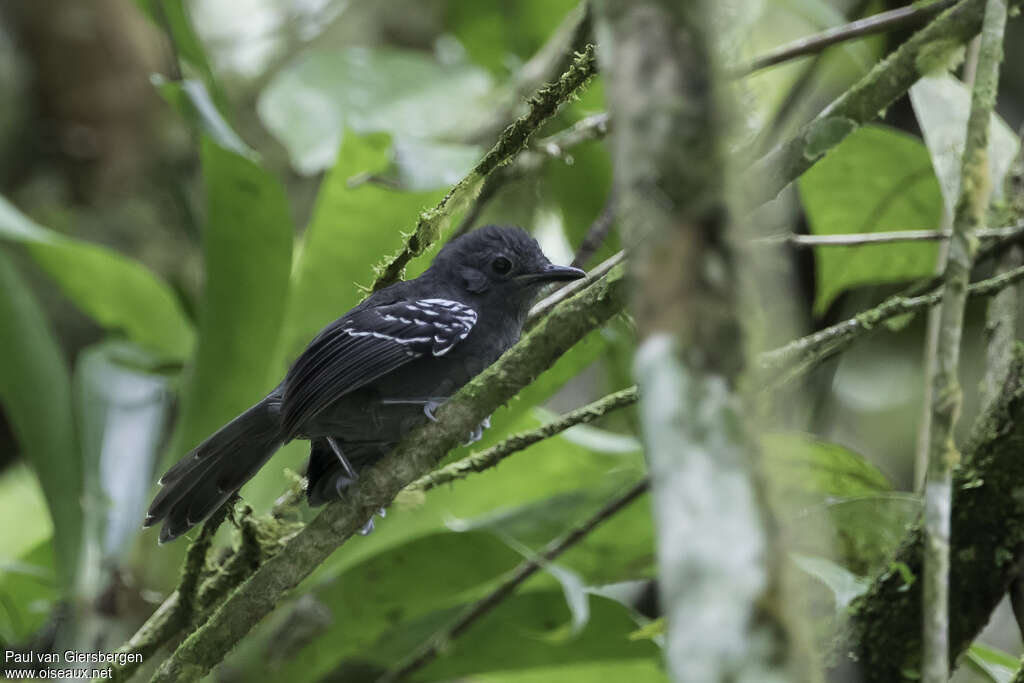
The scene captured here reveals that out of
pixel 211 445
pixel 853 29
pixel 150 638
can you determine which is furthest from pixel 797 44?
pixel 150 638

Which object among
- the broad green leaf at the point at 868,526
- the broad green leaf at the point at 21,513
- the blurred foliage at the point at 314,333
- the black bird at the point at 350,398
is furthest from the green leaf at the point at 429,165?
the broad green leaf at the point at 21,513

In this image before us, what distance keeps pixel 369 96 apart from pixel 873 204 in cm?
206

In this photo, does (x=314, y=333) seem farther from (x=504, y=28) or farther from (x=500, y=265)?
(x=504, y=28)

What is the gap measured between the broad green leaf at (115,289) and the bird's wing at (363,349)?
5.04 ft

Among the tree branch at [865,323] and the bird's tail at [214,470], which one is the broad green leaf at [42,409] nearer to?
the bird's tail at [214,470]

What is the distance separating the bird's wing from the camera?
243 cm

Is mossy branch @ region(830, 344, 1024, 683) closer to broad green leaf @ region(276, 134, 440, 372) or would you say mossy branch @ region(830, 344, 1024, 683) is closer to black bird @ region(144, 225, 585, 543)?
black bird @ region(144, 225, 585, 543)

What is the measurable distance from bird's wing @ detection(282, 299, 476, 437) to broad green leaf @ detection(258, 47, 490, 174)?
1.39 m

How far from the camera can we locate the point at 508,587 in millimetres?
2865

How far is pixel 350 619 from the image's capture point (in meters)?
3.02

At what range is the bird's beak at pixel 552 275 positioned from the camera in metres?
2.73

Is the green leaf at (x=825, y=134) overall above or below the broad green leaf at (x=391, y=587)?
above

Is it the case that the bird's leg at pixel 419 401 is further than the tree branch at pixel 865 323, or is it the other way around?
the bird's leg at pixel 419 401

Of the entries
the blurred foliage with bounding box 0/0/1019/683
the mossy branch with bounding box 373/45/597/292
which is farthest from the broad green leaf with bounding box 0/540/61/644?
the mossy branch with bounding box 373/45/597/292
